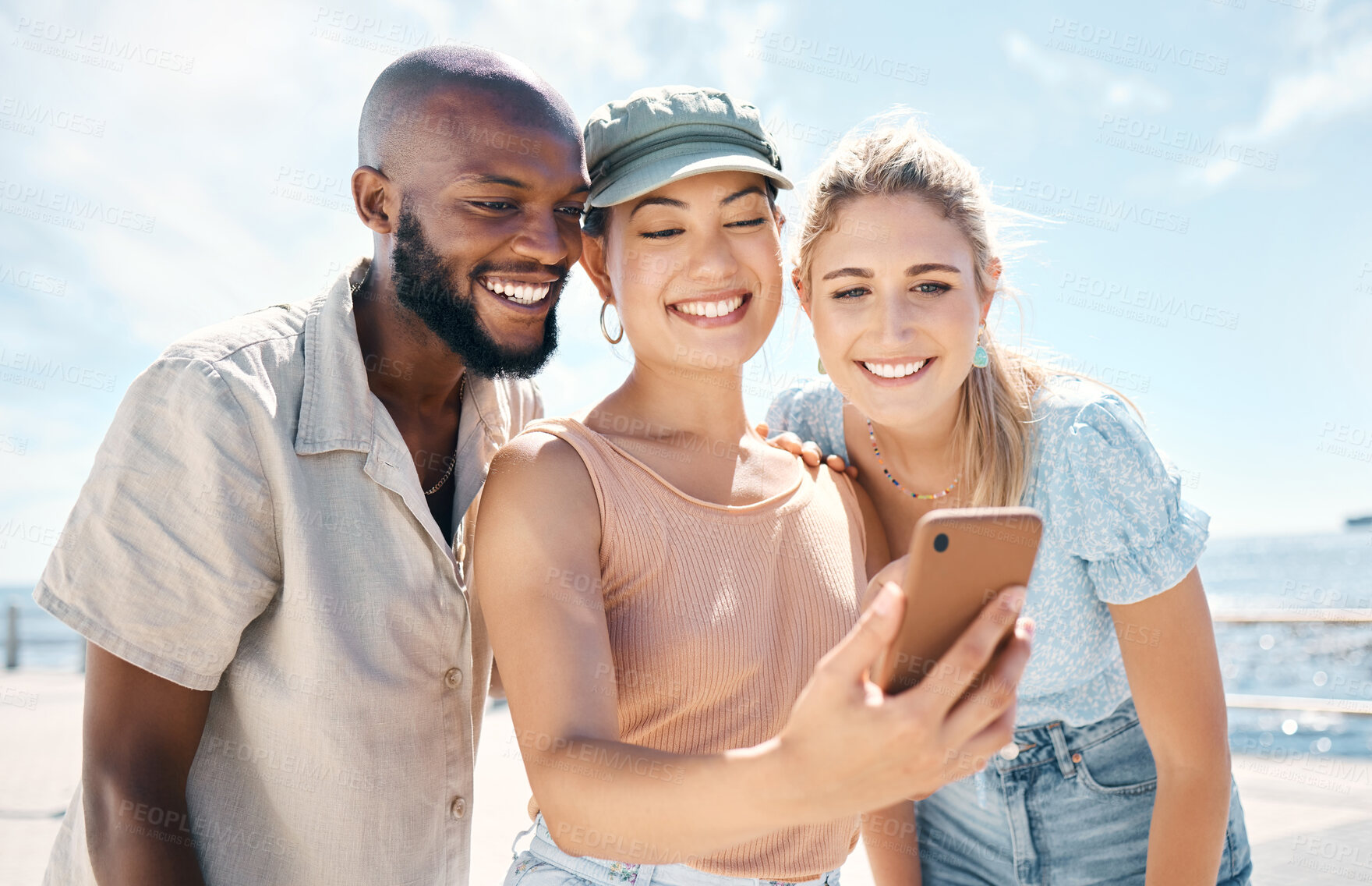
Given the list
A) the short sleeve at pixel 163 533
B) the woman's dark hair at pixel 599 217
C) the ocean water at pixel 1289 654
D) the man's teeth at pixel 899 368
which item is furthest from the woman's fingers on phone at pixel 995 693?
the ocean water at pixel 1289 654

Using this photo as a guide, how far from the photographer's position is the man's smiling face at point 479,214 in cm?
A: 249

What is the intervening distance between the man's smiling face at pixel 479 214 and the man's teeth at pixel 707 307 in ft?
1.60

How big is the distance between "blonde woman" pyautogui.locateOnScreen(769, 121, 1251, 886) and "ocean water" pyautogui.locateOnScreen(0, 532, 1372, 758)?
1.97 metres

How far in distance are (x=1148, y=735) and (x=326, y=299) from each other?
2.53 metres

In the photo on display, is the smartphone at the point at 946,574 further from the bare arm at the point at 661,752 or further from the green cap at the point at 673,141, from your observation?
the green cap at the point at 673,141

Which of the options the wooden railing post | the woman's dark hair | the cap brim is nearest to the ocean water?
the wooden railing post

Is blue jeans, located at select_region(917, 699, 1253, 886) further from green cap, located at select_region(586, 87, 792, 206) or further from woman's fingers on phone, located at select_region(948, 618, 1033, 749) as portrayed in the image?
green cap, located at select_region(586, 87, 792, 206)

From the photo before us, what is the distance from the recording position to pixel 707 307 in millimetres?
2277

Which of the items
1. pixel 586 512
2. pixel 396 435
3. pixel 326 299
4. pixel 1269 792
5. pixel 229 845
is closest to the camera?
pixel 586 512

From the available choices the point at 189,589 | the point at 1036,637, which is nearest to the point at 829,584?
the point at 1036,637

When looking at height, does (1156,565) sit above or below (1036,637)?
above

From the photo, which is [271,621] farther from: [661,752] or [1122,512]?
[1122,512]

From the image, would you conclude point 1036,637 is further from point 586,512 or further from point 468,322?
point 468,322

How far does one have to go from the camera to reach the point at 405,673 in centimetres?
210
